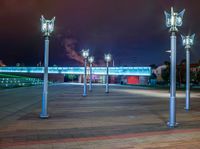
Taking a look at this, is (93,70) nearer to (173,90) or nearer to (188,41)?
(188,41)

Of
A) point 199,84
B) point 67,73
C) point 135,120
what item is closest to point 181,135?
point 135,120

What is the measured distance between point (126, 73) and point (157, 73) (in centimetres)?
1110

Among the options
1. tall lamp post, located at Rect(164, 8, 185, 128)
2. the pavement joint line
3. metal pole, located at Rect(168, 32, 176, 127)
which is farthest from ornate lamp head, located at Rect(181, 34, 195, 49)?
the pavement joint line

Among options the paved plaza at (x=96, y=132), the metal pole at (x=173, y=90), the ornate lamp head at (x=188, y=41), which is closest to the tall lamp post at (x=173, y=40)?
the metal pole at (x=173, y=90)

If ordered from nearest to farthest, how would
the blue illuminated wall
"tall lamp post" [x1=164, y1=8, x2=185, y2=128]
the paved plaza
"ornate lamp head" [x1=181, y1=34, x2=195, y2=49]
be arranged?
the paved plaza
"tall lamp post" [x1=164, y1=8, x2=185, y2=128]
"ornate lamp head" [x1=181, y1=34, x2=195, y2=49]
the blue illuminated wall

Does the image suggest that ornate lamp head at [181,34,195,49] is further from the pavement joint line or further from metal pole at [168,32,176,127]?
the pavement joint line

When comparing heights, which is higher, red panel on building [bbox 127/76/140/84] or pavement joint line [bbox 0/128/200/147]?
red panel on building [bbox 127/76/140/84]

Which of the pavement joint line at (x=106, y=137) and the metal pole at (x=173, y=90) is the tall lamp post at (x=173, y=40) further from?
the pavement joint line at (x=106, y=137)

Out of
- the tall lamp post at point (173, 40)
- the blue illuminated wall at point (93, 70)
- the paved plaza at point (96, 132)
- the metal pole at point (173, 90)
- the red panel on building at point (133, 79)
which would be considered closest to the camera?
the paved plaza at point (96, 132)

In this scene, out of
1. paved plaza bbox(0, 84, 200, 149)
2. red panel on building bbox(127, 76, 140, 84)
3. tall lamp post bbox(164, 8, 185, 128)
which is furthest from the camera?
red panel on building bbox(127, 76, 140, 84)

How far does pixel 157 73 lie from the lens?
93.4m

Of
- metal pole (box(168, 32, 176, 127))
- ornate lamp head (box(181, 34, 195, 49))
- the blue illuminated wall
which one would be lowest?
metal pole (box(168, 32, 176, 127))

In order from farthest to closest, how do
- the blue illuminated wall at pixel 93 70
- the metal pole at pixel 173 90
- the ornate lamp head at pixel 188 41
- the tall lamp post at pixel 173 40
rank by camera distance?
the blue illuminated wall at pixel 93 70
the ornate lamp head at pixel 188 41
the tall lamp post at pixel 173 40
the metal pole at pixel 173 90

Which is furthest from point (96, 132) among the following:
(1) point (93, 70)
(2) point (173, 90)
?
(1) point (93, 70)
